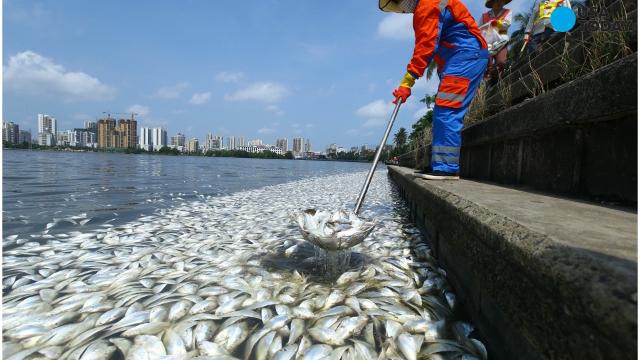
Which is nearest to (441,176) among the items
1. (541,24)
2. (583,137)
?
(583,137)

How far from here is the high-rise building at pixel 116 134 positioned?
132 m

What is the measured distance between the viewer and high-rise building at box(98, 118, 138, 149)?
13150 centimetres

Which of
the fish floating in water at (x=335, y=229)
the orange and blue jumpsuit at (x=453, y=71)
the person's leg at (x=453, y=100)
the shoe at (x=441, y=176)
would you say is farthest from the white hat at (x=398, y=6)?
the fish floating in water at (x=335, y=229)

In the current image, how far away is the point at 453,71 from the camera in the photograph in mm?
4344

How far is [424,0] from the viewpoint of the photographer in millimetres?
4082

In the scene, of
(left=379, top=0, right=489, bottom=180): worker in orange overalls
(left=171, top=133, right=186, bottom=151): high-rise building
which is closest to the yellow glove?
(left=379, top=0, right=489, bottom=180): worker in orange overalls

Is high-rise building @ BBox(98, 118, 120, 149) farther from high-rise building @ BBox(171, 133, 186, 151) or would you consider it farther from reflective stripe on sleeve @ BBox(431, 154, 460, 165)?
reflective stripe on sleeve @ BBox(431, 154, 460, 165)

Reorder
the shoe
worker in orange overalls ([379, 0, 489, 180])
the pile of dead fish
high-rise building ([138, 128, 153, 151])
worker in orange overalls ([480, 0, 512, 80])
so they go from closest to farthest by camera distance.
Result: the pile of dead fish
worker in orange overalls ([379, 0, 489, 180])
the shoe
worker in orange overalls ([480, 0, 512, 80])
high-rise building ([138, 128, 153, 151])

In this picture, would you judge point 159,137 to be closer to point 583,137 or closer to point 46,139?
point 46,139

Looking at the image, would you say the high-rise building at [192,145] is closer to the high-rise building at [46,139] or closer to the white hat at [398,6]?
the high-rise building at [46,139]

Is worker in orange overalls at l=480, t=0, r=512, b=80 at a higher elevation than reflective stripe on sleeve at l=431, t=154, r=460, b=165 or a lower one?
higher

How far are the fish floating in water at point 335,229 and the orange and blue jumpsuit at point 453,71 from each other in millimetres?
2139

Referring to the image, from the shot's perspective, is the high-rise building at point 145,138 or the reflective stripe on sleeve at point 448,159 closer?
the reflective stripe on sleeve at point 448,159

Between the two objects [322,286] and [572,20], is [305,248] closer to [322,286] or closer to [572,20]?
[322,286]
